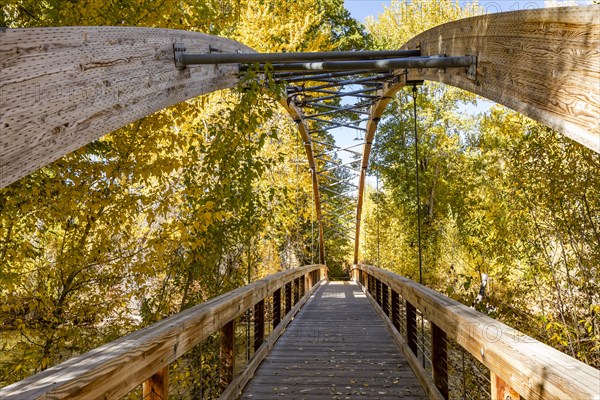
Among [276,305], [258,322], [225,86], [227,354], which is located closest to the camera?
[227,354]

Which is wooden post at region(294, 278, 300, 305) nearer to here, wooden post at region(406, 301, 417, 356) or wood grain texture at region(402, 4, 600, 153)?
wooden post at region(406, 301, 417, 356)

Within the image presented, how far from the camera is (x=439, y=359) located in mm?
2826

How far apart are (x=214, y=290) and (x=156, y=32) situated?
108 inches

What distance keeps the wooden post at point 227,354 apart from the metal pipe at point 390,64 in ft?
6.22

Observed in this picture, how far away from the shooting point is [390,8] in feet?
59.6

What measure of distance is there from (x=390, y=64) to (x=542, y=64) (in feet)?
4.05

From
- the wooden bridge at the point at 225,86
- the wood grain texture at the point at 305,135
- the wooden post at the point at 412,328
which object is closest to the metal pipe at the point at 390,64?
the wooden bridge at the point at 225,86

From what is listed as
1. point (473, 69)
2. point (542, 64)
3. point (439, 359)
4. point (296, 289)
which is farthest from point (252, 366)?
point (296, 289)

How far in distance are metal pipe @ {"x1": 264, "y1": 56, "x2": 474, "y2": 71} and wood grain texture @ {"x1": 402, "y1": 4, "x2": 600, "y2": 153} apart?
0.37ft

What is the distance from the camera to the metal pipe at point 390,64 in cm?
264

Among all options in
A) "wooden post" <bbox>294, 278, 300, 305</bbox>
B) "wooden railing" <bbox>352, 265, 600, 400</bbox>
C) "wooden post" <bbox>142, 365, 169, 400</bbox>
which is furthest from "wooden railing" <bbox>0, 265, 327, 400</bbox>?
"wooden post" <bbox>294, 278, 300, 305</bbox>

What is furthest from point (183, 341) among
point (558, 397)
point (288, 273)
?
point (288, 273)

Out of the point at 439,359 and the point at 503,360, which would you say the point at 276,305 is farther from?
the point at 503,360

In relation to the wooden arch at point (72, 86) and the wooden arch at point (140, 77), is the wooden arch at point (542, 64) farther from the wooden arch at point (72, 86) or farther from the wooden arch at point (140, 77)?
the wooden arch at point (72, 86)
